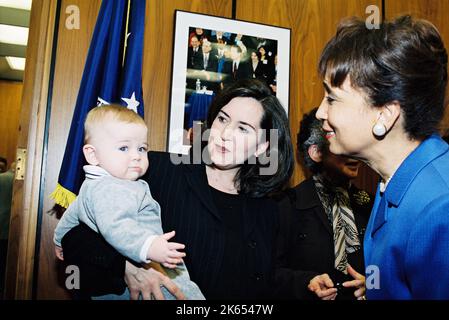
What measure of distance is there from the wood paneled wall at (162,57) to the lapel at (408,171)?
50.4 inches

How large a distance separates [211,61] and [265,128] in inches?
36.3

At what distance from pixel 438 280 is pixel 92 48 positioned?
1859mm

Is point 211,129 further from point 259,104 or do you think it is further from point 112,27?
point 112,27

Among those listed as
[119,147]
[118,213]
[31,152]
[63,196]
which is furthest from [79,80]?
[118,213]

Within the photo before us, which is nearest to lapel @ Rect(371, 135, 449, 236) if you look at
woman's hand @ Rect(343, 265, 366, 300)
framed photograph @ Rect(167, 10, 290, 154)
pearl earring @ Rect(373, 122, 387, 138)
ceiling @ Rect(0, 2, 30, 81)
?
pearl earring @ Rect(373, 122, 387, 138)

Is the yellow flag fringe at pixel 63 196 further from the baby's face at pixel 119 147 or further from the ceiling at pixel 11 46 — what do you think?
the ceiling at pixel 11 46

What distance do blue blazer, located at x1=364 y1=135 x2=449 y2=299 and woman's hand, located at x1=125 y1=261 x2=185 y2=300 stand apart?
0.68m

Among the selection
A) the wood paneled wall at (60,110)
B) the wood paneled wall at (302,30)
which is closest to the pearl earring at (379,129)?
the wood paneled wall at (302,30)

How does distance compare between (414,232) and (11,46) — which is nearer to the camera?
(414,232)

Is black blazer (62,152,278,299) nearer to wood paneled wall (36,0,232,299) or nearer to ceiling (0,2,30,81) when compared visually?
wood paneled wall (36,0,232,299)

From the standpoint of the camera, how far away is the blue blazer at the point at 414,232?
3.44ft

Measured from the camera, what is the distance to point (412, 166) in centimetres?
Answer: 121

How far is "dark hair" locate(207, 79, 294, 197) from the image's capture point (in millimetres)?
1655

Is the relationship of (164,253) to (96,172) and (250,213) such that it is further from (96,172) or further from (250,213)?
(250,213)
